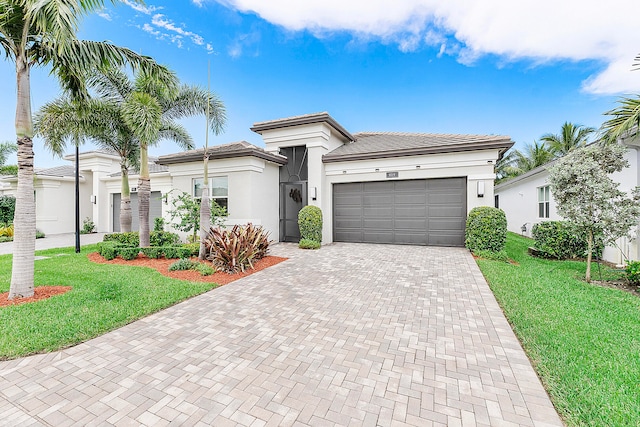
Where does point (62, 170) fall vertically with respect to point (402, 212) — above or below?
above

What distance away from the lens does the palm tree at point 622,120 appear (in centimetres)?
625

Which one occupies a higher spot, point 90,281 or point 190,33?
point 190,33

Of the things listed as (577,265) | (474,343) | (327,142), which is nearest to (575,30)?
(577,265)

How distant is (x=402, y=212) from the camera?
11.6 m

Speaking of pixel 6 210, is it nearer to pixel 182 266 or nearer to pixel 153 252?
pixel 153 252

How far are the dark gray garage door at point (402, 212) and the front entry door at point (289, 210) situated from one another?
5.87 ft

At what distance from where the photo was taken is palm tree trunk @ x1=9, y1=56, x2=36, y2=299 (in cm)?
530

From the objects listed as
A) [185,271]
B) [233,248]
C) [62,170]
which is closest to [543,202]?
[233,248]

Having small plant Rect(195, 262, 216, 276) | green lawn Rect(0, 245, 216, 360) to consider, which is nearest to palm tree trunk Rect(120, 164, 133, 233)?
green lawn Rect(0, 245, 216, 360)

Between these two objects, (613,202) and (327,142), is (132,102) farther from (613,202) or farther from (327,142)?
(613,202)

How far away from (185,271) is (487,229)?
31.0 ft

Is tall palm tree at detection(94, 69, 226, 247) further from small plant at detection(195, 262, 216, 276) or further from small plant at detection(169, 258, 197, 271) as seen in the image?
small plant at detection(195, 262, 216, 276)

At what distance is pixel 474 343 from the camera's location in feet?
12.0

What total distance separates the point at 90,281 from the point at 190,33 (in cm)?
1160
